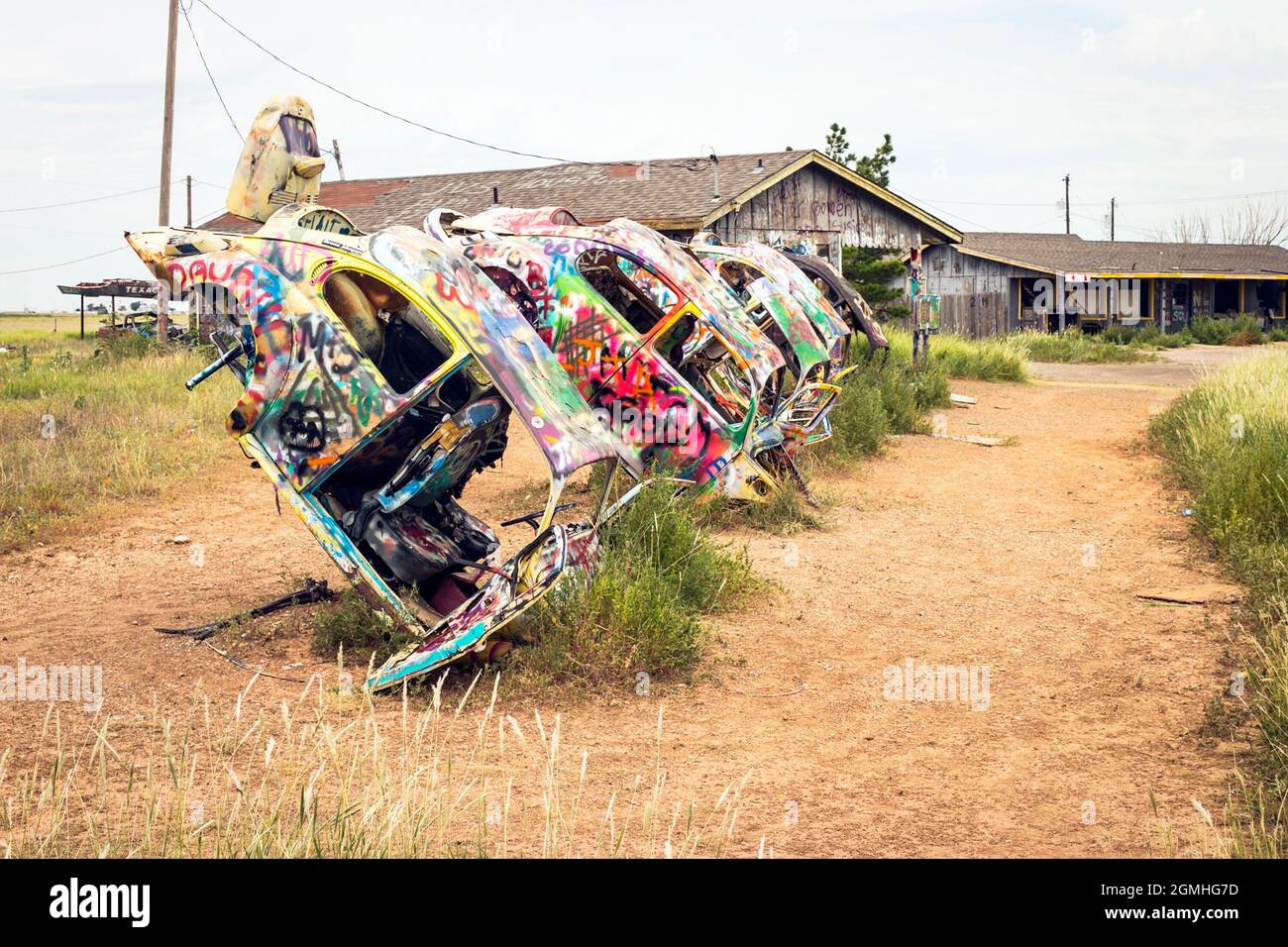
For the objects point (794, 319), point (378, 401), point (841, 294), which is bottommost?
point (378, 401)

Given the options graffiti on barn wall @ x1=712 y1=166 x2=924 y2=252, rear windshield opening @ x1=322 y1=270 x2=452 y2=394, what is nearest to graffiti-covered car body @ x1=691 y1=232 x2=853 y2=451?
rear windshield opening @ x1=322 y1=270 x2=452 y2=394

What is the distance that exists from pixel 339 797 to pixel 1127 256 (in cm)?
4939

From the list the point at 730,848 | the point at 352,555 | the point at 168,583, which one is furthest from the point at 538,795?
the point at 168,583

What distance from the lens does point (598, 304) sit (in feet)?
32.3

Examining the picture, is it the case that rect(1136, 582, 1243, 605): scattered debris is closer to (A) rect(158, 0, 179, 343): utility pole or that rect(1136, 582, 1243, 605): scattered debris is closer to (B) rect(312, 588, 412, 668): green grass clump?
(B) rect(312, 588, 412, 668): green grass clump

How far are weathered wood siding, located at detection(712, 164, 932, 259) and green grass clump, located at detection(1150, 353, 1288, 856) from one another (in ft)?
30.9

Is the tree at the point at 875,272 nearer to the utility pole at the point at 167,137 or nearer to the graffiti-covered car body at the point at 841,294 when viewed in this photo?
the graffiti-covered car body at the point at 841,294

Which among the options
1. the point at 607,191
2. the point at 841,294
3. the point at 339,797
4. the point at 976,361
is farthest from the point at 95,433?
the point at 976,361

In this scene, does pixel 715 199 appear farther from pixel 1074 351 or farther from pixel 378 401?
pixel 378 401

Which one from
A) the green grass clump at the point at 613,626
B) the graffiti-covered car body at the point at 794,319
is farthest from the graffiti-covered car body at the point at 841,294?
the green grass clump at the point at 613,626

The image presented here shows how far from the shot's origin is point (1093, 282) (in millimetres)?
46594

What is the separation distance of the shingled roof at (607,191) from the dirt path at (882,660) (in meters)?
11.5

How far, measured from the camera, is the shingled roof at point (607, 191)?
23203mm

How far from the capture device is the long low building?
40.1m
